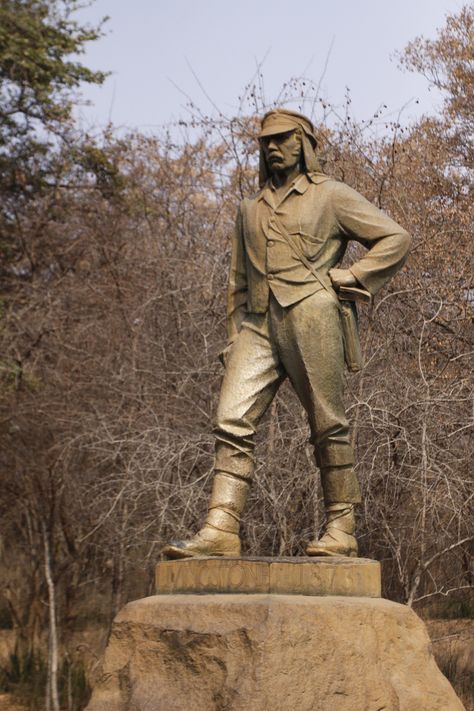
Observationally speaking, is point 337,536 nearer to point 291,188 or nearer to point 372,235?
point 372,235

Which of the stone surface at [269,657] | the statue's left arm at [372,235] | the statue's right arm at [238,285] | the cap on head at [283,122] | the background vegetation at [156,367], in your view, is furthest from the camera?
the background vegetation at [156,367]

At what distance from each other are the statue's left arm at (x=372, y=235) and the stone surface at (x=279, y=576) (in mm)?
1360

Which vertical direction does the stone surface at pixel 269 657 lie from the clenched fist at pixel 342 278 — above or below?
below

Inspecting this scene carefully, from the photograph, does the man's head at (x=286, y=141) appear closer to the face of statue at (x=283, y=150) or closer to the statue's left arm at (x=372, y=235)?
the face of statue at (x=283, y=150)

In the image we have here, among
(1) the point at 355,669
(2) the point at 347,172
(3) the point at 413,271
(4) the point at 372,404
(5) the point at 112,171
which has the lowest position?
(1) the point at 355,669

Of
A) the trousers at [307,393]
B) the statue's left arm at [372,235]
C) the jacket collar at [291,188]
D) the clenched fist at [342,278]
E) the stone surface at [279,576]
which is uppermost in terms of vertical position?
the jacket collar at [291,188]

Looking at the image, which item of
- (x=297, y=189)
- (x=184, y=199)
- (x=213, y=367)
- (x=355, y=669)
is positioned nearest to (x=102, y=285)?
(x=184, y=199)

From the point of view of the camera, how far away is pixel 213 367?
1191 cm

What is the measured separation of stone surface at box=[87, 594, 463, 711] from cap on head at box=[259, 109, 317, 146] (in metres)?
2.26

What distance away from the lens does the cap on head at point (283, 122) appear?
6.02 m

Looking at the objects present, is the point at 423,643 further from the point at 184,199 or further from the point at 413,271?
the point at 184,199

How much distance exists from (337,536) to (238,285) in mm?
1378

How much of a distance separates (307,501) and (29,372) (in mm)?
4761

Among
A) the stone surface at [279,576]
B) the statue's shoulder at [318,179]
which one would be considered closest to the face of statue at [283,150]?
the statue's shoulder at [318,179]
